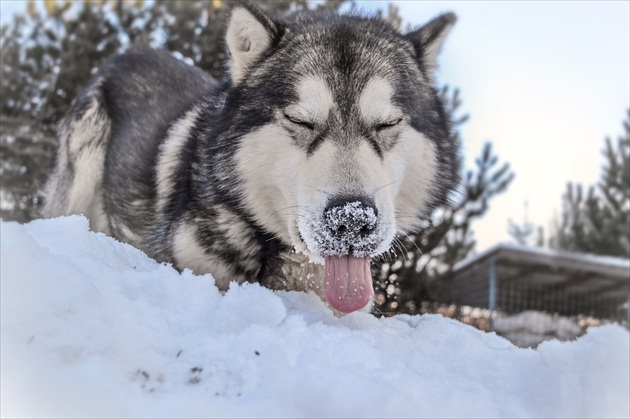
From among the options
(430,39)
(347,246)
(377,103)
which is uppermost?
(430,39)

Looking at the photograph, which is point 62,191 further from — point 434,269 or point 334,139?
point 434,269

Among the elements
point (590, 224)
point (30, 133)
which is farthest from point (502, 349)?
point (590, 224)

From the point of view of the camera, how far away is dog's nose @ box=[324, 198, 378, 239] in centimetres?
201

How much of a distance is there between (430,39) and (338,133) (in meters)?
1.04

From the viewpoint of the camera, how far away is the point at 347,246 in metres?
2.09

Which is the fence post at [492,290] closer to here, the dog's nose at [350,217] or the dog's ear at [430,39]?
the dog's ear at [430,39]

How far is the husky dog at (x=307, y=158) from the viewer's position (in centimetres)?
217

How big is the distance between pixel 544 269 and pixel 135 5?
365 inches

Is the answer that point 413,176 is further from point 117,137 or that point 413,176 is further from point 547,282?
point 547,282

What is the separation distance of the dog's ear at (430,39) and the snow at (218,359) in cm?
195

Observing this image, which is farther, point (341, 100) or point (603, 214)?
point (603, 214)

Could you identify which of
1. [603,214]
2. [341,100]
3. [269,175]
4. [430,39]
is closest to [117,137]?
[269,175]

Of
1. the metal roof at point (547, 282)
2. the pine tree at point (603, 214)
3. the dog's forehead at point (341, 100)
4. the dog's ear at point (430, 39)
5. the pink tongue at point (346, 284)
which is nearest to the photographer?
the pink tongue at point (346, 284)

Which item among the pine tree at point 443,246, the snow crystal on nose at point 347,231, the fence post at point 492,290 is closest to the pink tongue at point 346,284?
the snow crystal on nose at point 347,231
